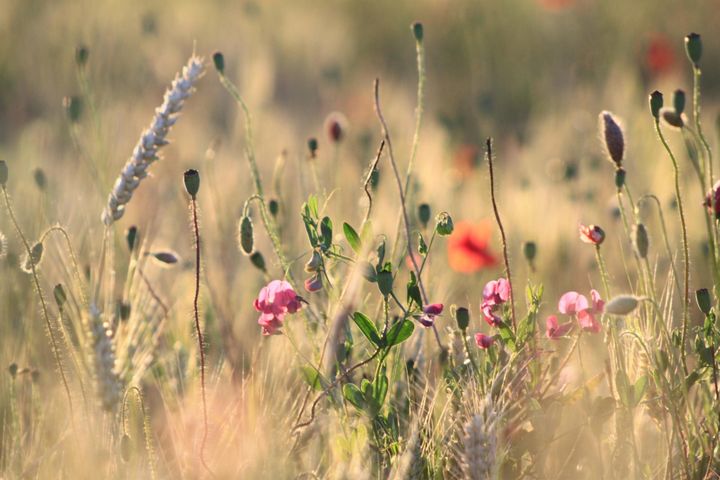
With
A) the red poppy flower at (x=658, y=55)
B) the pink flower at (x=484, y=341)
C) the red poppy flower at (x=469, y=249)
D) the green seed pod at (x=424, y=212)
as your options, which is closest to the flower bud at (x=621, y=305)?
the pink flower at (x=484, y=341)

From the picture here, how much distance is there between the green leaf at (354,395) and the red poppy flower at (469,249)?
873mm

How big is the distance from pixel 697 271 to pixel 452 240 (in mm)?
713

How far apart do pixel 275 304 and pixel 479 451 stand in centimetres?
36

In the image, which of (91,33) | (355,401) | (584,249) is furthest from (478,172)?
(355,401)

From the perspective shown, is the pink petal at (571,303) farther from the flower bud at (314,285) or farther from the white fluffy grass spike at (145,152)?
the white fluffy grass spike at (145,152)

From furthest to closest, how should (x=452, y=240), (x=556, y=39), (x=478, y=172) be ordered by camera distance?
1. (x=556, y=39)
2. (x=478, y=172)
3. (x=452, y=240)

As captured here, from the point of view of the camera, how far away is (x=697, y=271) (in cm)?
247

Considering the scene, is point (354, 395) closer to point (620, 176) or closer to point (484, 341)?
point (484, 341)

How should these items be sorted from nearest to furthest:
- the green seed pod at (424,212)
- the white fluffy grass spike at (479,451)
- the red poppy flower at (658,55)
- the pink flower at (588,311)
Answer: the white fluffy grass spike at (479,451)
the pink flower at (588,311)
the green seed pod at (424,212)
the red poppy flower at (658,55)

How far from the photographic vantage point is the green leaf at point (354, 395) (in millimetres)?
1272

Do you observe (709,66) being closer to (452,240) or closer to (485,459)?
(452,240)

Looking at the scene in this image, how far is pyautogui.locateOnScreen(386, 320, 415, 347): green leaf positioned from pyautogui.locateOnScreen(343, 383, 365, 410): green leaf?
0.07m

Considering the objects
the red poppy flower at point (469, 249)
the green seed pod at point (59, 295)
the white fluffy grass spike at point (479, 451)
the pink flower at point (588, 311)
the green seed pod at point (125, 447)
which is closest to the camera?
the white fluffy grass spike at point (479, 451)

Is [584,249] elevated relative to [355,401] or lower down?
elevated
